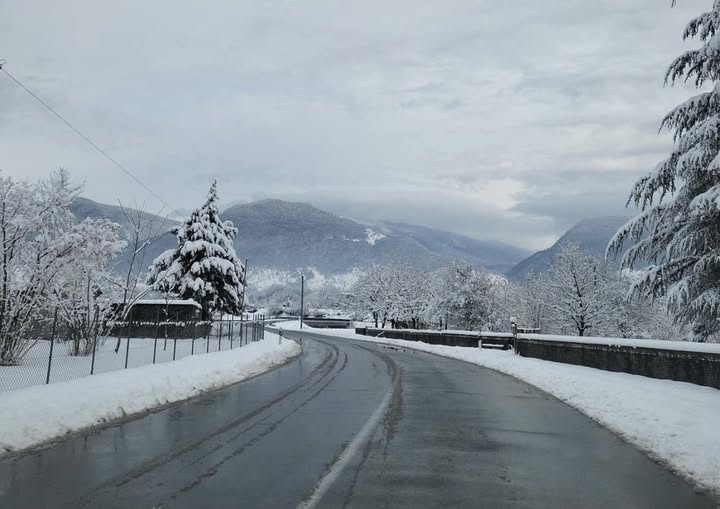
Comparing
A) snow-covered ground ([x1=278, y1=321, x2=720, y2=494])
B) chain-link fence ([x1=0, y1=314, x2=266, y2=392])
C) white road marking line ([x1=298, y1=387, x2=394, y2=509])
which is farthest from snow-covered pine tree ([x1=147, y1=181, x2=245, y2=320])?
white road marking line ([x1=298, y1=387, x2=394, y2=509])

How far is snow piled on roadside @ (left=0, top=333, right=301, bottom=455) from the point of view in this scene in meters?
9.14

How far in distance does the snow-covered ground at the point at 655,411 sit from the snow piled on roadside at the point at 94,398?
8982 mm

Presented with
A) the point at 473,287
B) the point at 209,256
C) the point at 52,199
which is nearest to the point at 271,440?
the point at 52,199

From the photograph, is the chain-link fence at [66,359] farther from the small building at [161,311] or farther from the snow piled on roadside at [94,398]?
the small building at [161,311]

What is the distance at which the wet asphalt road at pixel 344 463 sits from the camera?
6.23m

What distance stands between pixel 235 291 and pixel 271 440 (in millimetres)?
44918

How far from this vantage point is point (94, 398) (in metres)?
11.5

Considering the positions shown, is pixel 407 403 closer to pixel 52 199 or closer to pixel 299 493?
pixel 299 493

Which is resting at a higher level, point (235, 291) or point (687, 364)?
point (235, 291)

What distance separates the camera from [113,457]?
26.3 feet

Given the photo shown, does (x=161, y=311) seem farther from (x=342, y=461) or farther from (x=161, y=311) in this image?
(x=342, y=461)

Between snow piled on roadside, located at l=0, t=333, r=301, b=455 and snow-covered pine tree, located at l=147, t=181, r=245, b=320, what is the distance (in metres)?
31.9

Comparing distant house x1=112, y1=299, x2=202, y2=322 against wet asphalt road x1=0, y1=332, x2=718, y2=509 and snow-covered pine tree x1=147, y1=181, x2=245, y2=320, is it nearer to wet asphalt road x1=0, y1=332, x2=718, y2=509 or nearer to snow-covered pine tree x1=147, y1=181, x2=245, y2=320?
snow-covered pine tree x1=147, y1=181, x2=245, y2=320

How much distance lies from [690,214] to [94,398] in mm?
16540
